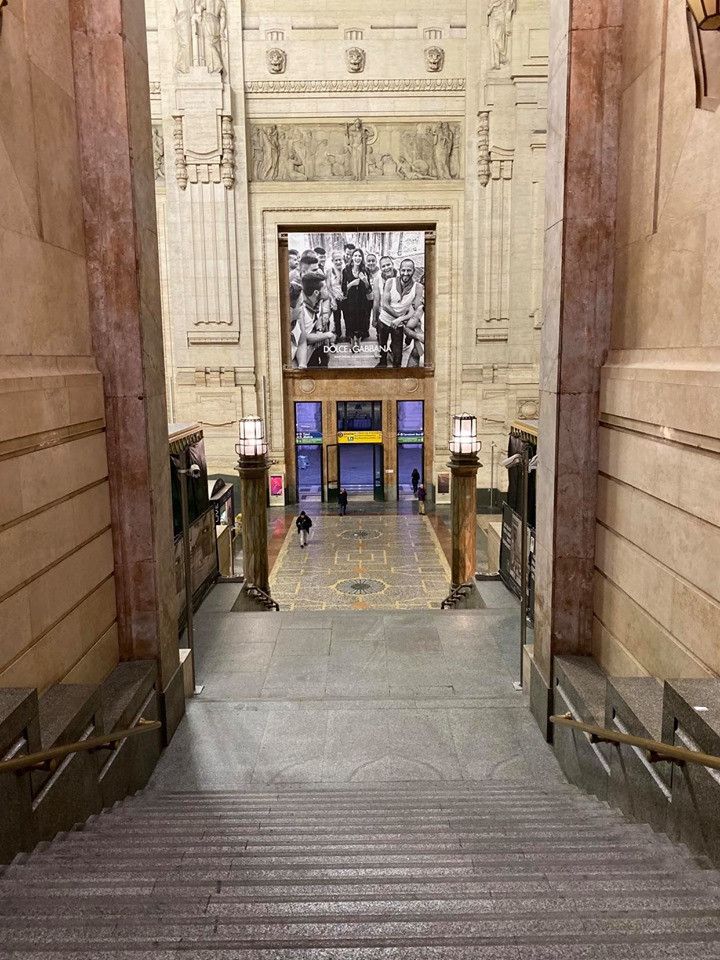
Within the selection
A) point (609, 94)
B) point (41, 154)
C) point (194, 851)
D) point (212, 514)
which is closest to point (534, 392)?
point (212, 514)

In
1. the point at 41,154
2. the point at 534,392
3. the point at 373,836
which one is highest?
the point at 41,154

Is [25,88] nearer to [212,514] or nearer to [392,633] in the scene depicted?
[392,633]

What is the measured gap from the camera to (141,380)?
17.6ft

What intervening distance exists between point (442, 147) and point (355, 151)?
2.63 meters

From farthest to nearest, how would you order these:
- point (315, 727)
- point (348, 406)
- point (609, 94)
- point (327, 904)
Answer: point (348, 406) → point (315, 727) → point (609, 94) → point (327, 904)

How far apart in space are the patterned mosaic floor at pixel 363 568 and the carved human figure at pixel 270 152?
418 inches

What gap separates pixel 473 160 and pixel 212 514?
1466 centimetres

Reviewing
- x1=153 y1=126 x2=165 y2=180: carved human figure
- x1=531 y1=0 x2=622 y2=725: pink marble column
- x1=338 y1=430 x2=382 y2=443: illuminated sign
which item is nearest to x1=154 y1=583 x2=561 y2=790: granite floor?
x1=531 y1=0 x2=622 y2=725: pink marble column

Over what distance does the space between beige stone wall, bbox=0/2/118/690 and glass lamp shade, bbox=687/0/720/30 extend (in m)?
3.84

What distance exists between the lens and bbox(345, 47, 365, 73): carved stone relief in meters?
20.2

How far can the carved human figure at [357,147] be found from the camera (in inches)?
816

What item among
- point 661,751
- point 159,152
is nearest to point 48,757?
point 661,751

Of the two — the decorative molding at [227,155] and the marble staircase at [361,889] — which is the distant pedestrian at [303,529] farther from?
the marble staircase at [361,889]

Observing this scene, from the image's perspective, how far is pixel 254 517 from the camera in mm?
11492
